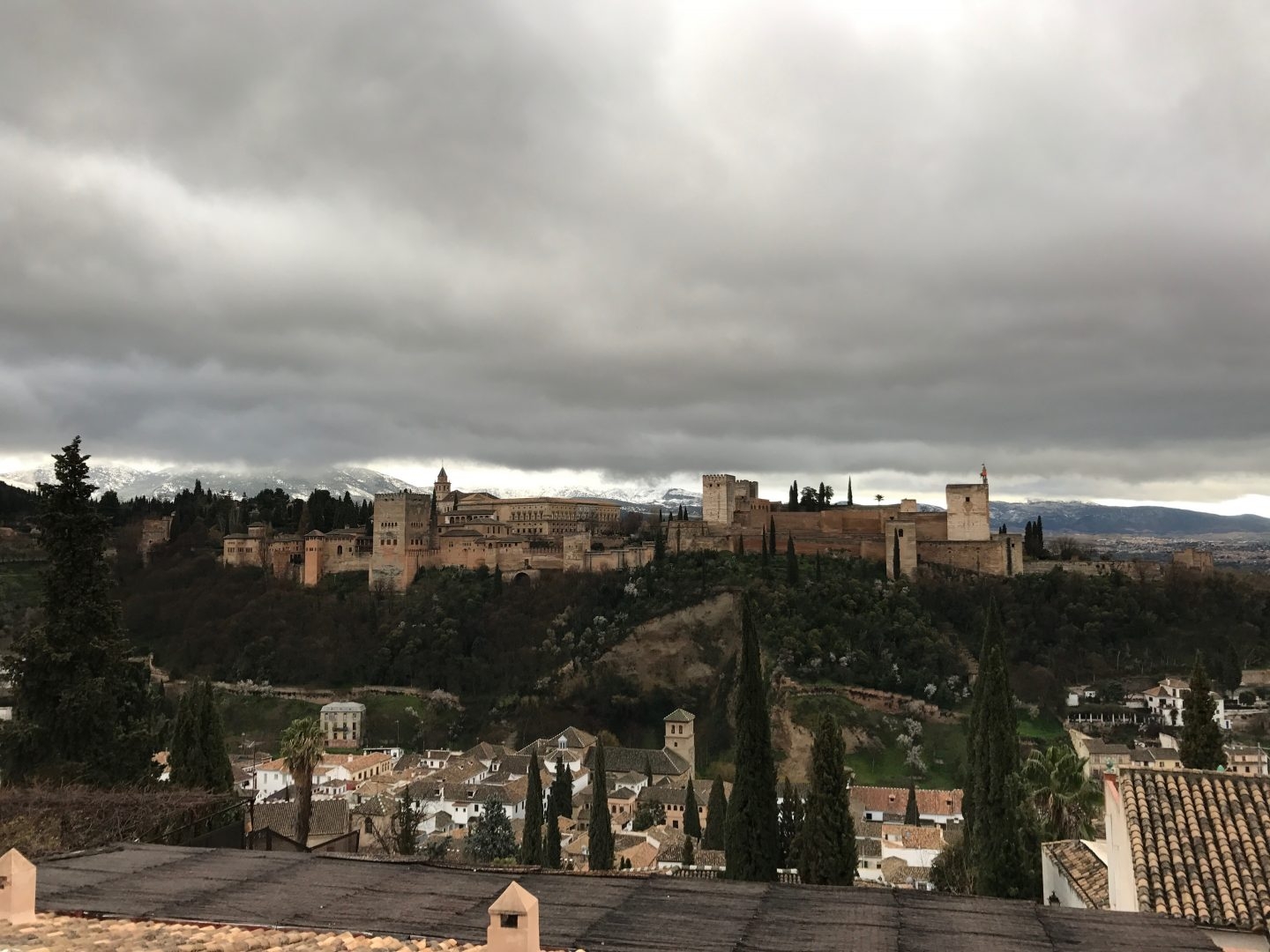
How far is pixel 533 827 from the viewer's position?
31453 millimetres

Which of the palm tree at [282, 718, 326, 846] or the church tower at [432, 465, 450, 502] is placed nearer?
the palm tree at [282, 718, 326, 846]

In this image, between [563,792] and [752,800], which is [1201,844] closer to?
[752,800]

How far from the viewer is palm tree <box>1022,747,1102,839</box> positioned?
739 inches

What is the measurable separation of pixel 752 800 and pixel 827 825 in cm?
250

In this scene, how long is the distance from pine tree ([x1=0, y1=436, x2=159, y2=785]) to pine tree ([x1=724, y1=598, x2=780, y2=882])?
42.3 ft

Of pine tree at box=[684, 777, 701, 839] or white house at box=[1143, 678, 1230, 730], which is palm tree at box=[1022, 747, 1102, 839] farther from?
white house at box=[1143, 678, 1230, 730]

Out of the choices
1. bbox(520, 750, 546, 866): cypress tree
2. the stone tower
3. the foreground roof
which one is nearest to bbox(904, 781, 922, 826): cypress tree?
the stone tower

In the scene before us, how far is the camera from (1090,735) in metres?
48.5

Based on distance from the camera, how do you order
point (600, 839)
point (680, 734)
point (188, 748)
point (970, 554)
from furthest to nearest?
point (970, 554) < point (680, 734) < point (600, 839) < point (188, 748)

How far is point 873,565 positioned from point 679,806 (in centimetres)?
2739

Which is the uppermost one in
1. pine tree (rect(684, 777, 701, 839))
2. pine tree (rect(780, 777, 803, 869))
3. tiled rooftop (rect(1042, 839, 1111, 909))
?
tiled rooftop (rect(1042, 839, 1111, 909))

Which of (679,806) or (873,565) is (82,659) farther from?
(873,565)

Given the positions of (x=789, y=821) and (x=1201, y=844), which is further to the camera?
(x=789, y=821)

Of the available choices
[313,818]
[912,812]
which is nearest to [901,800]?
[912,812]
